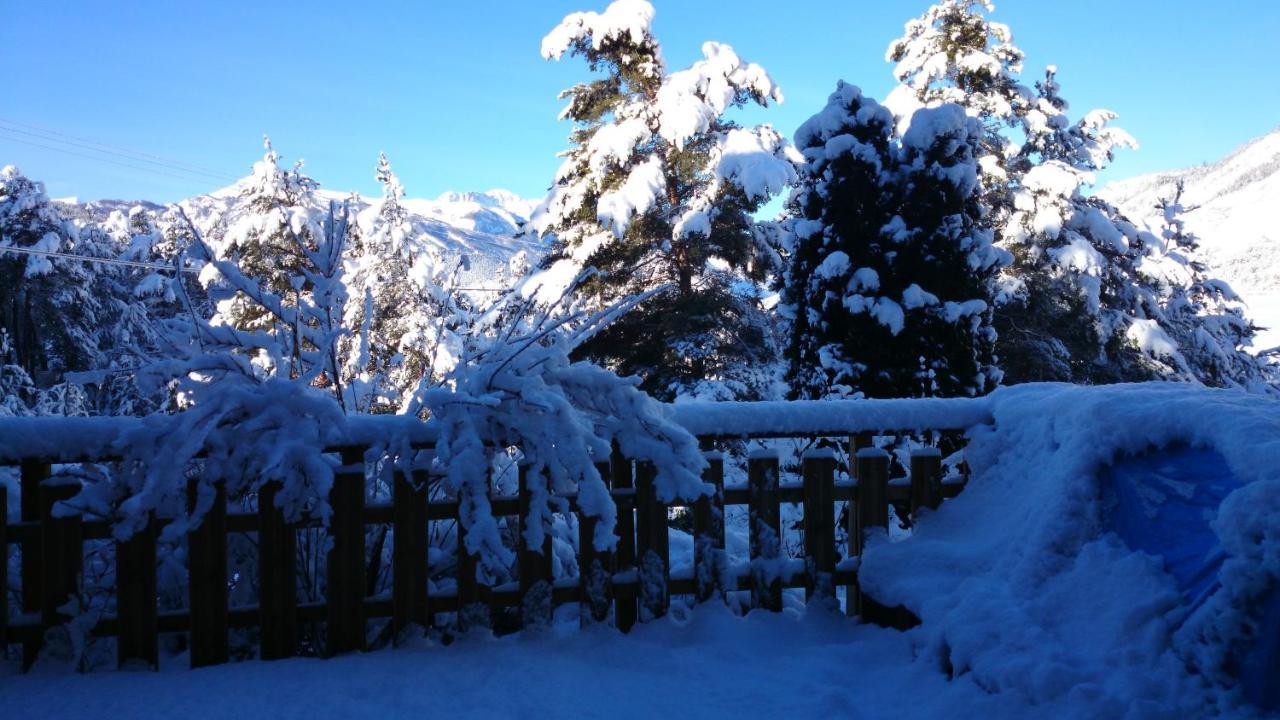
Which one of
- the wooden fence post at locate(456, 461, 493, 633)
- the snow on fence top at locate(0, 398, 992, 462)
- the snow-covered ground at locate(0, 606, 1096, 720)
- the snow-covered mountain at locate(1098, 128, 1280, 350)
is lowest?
the snow-covered ground at locate(0, 606, 1096, 720)

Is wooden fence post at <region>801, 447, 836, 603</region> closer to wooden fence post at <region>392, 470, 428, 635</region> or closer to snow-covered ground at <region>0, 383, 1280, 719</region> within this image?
snow-covered ground at <region>0, 383, 1280, 719</region>

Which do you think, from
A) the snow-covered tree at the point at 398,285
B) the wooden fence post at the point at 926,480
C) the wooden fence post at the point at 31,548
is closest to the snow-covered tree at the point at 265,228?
the snow-covered tree at the point at 398,285

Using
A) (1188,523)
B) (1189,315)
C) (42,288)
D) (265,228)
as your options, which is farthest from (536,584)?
(42,288)

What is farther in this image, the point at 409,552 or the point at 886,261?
the point at 886,261

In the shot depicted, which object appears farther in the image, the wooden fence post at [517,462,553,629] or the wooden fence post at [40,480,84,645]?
the wooden fence post at [517,462,553,629]

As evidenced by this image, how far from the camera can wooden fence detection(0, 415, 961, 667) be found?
2.71 meters

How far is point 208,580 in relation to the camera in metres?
2.78

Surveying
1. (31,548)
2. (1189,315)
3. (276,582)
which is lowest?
(276,582)

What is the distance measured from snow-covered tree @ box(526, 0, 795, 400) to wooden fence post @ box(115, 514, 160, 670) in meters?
9.96

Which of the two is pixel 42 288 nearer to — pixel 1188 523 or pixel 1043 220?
pixel 1043 220

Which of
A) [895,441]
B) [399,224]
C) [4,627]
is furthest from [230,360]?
[399,224]

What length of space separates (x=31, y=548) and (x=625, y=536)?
2.03 meters

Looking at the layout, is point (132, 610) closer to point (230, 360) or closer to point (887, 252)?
point (230, 360)

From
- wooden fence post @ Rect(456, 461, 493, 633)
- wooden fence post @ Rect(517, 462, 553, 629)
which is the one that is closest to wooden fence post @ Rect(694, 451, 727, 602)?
wooden fence post @ Rect(517, 462, 553, 629)
